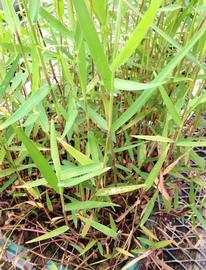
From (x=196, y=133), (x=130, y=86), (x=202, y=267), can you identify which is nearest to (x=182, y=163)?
(x=196, y=133)

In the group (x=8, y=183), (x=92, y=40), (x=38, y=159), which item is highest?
(x=92, y=40)

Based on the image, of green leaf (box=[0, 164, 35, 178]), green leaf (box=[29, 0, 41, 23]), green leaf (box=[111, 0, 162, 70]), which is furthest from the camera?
green leaf (box=[0, 164, 35, 178])

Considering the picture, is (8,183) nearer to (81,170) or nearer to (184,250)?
(81,170)

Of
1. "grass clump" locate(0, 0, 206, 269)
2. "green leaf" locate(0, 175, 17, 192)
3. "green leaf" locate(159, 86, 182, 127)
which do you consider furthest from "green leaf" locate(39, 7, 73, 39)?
"green leaf" locate(0, 175, 17, 192)

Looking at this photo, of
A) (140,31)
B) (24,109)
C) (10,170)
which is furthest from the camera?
(10,170)

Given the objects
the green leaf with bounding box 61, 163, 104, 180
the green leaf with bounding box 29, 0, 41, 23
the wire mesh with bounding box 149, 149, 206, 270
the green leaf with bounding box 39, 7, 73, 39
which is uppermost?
the green leaf with bounding box 29, 0, 41, 23

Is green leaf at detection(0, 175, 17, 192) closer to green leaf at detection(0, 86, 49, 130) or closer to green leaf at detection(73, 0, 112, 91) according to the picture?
green leaf at detection(0, 86, 49, 130)

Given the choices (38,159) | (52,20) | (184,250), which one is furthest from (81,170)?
(184,250)
